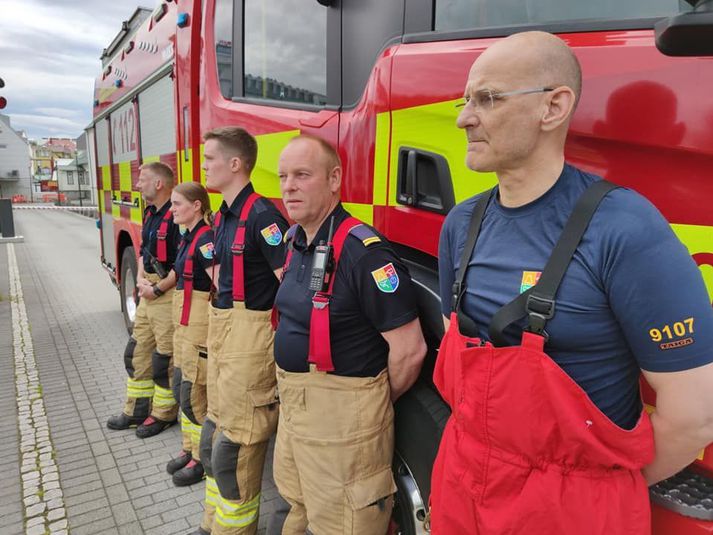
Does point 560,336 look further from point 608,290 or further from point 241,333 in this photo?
point 241,333

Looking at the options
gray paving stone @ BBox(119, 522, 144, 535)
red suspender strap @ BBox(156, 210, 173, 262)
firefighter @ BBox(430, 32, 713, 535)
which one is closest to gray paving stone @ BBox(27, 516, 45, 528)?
gray paving stone @ BBox(119, 522, 144, 535)

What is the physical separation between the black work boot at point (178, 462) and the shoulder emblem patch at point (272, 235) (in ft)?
5.74

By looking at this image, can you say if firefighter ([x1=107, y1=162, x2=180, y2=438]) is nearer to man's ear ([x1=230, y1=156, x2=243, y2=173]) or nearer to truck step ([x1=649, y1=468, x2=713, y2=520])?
man's ear ([x1=230, y1=156, x2=243, y2=173])

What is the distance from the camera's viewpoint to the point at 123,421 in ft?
12.2

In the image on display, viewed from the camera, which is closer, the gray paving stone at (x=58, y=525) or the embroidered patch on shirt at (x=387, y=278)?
the embroidered patch on shirt at (x=387, y=278)

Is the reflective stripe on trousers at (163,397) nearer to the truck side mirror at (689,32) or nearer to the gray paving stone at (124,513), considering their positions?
the gray paving stone at (124,513)

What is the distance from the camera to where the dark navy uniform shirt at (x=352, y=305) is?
1.57m

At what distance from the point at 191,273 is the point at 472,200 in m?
2.04

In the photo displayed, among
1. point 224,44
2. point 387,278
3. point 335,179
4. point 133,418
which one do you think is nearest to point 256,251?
point 335,179

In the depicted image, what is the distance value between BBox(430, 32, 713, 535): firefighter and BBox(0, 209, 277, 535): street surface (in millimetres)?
1994

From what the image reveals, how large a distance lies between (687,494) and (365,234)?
40.0 inches

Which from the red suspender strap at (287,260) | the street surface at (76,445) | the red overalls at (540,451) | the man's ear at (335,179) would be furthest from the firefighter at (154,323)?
the red overalls at (540,451)

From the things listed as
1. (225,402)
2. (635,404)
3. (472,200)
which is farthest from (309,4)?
(635,404)

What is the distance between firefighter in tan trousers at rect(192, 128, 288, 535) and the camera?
216 centimetres
